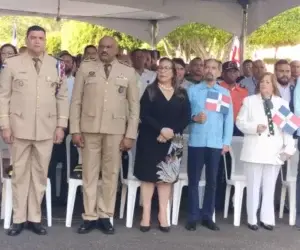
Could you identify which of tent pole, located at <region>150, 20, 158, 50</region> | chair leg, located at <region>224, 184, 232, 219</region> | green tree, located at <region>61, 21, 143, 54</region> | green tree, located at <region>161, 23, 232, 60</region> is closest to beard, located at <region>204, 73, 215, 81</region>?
chair leg, located at <region>224, 184, 232, 219</region>

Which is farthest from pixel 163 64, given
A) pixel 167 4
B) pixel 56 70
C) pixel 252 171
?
pixel 167 4

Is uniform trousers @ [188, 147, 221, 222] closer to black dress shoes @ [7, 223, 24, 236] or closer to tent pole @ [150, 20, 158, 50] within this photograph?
black dress shoes @ [7, 223, 24, 236]

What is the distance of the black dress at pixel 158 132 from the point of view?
6.00m

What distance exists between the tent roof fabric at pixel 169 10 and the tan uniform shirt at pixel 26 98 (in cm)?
430

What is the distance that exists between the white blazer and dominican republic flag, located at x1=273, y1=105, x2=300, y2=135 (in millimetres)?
49

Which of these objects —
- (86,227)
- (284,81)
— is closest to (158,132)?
(86,227)

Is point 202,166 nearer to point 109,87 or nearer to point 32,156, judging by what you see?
point 109,87

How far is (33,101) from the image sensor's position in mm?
5605

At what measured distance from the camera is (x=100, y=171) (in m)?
6.07

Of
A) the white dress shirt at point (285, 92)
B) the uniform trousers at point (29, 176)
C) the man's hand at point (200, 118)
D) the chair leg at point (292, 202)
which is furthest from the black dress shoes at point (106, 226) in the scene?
the white dress shirt at point (285, 92)

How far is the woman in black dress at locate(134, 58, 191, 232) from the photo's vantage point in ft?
19.7

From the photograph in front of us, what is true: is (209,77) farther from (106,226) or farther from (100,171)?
(106,226)

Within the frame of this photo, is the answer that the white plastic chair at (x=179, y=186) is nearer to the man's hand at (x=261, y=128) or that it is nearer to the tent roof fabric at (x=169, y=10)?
the man's hand at (x=261, y=128)

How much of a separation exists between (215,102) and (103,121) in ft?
3.74
